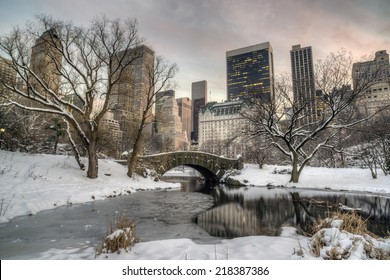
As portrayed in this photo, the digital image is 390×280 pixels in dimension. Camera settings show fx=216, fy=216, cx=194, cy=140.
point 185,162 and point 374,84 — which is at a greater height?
point 374,84

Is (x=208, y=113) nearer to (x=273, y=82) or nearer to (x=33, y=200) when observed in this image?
(x=273, y=82)

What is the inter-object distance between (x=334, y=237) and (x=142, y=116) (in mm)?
18611

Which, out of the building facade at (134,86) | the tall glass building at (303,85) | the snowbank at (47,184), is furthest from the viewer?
the tall glass building at (303,85)

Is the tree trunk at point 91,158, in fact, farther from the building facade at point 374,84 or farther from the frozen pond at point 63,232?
the building facade at point 374,84

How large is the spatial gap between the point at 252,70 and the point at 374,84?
7923 cm

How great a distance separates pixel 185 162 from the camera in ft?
88.4

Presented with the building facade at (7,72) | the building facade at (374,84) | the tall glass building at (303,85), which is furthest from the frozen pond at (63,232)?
the tall glass building at (303,85)

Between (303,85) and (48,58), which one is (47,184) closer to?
(48,58)

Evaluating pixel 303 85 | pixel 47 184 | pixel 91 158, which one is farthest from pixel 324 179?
pixel 47 184

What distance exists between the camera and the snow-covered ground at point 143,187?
136 inches

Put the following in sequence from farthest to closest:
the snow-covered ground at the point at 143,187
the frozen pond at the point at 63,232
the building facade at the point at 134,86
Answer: the building facade at the point at 134,86, the frozen pond at the point at 63,232, the snow-covered ground at the point at 143,187

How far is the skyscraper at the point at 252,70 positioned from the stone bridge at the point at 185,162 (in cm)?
946
